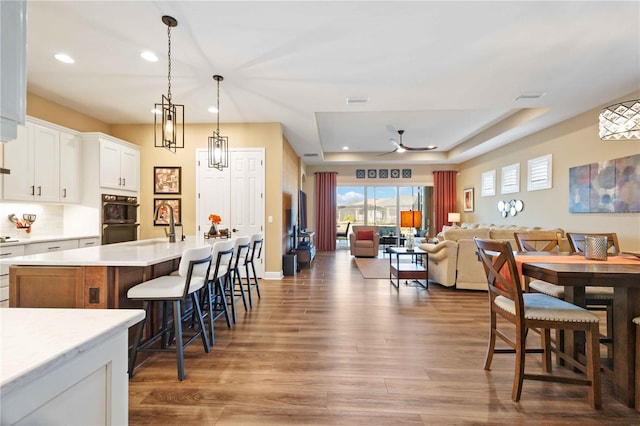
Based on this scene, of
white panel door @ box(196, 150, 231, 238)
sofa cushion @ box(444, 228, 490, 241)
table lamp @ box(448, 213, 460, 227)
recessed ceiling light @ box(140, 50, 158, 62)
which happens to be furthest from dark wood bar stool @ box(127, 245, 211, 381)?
table lamp @ box(448, 213, 460, 227)

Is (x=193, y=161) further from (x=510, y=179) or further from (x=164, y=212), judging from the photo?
(x=510, y=179)

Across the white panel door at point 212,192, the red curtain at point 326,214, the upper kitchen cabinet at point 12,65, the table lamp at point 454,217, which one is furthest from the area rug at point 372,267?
the upper kitchen cabinet at point 12,65

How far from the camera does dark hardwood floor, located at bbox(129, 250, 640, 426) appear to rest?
174 cm

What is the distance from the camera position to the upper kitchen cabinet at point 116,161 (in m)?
4.60

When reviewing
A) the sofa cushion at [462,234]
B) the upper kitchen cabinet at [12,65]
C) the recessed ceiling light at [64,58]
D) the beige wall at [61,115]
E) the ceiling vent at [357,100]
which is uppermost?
the recessed ceiling light at [64,58]

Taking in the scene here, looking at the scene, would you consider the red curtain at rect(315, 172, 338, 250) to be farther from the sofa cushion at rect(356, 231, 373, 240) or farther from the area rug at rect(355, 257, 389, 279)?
the area rug at rect(355, 257, 389, 279)

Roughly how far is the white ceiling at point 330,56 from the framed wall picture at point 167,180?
36.8 inches

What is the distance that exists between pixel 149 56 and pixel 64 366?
354cm

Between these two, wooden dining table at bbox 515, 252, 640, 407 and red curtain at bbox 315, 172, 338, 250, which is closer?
wooden dining table at bbox 515, 252, 640, 407

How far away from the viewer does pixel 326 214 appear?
10.3m

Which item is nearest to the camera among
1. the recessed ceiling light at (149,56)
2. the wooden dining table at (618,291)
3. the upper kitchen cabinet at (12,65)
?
the upper kitchen cabinet at (12,65)

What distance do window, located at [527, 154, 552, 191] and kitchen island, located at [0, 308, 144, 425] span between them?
7185 mm

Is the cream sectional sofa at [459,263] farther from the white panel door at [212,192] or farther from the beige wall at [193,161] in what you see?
the white panel door at [212,192]

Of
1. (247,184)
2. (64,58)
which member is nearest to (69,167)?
(64,58)
